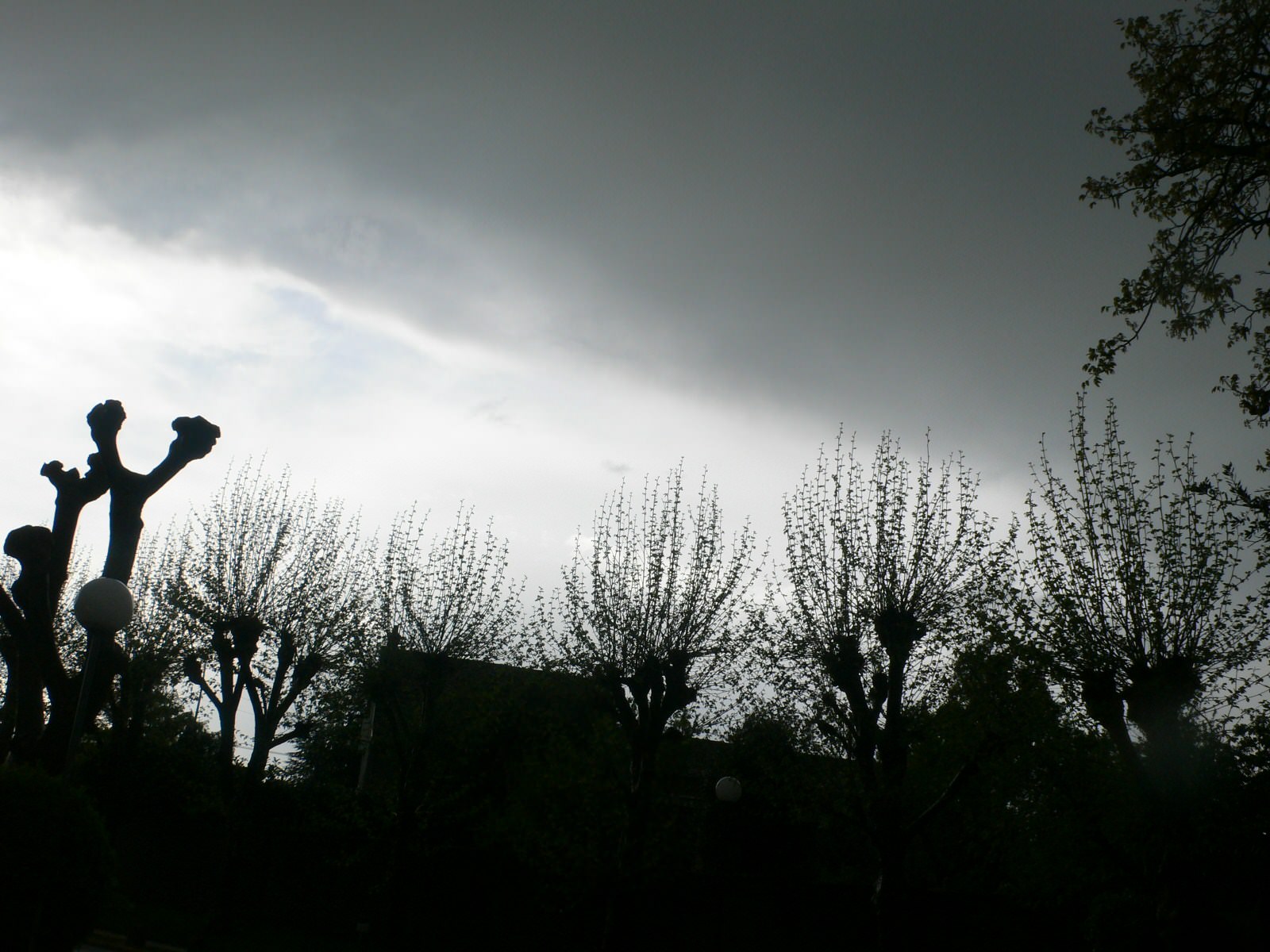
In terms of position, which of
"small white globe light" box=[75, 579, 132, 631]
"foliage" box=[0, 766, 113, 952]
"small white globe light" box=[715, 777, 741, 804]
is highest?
"small white globe light" box=[75, 579, 132, 631]

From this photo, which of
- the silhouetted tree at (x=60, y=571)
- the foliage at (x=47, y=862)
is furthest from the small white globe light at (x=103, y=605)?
the silhouetted tree at (x=60, y=571)

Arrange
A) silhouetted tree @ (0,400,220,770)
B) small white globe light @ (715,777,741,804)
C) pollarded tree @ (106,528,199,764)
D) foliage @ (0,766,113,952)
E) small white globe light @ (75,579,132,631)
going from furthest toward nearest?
pollarded tree @ (106,528,199,764) → small white globe light @ (715,777,741,804) → silhouetted tree @ (0,400,220,770) → small white globe light @ (75,579,132,631) → foliage @ (0,766,113,952)

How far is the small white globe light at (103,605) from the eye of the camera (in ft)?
31.2

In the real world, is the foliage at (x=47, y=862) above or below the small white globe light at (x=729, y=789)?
below

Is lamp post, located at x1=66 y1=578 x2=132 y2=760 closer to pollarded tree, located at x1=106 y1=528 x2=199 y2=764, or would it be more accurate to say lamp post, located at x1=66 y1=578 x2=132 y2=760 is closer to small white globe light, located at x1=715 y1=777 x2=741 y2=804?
small white globe light, located at x1=715 y1=777 x2=741 y2=804

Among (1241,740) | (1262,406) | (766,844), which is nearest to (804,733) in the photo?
(1241,740)

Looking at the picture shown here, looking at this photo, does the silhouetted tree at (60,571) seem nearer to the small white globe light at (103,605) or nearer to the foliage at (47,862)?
the small white globe light at (103,605)

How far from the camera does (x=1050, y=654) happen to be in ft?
59.7

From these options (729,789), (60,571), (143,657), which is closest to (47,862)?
(60,571)

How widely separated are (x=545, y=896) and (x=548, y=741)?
160 inches

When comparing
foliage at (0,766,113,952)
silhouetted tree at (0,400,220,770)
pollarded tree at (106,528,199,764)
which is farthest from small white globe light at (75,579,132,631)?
pollarded tree at (106,528,199,764)

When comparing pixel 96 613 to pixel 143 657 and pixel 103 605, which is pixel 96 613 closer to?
pixel 103 605

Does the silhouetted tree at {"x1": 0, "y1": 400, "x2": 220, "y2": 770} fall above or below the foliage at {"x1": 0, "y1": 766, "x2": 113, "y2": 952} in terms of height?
above

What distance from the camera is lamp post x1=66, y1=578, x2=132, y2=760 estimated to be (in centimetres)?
952
